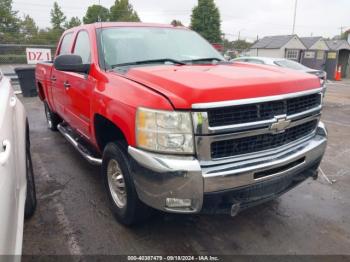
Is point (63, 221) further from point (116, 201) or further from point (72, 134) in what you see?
point (72, 134)

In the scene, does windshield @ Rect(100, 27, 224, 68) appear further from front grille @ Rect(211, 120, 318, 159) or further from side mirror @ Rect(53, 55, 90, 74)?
front grille @ Rect(211, 120, 318, 159)

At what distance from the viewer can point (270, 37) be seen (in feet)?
123

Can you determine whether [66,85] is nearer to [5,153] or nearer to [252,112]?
[5,153]

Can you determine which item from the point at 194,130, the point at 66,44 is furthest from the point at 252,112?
the point at 66,44

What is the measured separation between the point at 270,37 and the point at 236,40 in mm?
39262

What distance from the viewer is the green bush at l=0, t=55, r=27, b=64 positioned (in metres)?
15.9

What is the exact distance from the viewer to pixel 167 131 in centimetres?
229

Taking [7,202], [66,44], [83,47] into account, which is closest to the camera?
[7,202]

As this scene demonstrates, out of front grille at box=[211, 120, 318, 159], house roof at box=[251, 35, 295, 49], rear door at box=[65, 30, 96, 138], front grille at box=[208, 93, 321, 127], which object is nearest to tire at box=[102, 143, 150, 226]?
rear door at box=[65, 30, 96, 138]

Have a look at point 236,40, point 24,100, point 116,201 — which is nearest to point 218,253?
point 116,201

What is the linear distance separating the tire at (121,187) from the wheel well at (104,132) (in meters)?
0.17

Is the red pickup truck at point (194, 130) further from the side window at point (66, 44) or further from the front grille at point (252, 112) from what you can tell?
the side window at point (66, 44)

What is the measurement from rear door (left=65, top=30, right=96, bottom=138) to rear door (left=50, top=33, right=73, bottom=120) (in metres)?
0.23

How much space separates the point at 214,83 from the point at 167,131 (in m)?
0.52
